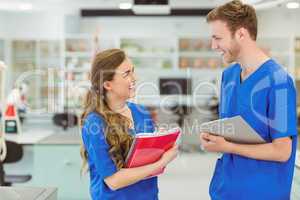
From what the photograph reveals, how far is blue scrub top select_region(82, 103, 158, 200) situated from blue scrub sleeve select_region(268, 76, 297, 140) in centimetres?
55

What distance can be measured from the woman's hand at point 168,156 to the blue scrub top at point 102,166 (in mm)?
124

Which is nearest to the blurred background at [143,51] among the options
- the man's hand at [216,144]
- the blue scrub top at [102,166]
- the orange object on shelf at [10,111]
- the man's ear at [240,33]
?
the orange object on shelf at [10,111]

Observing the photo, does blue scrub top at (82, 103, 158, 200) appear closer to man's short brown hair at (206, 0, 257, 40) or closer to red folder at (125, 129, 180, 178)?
red folder at (125, 129, 180, 178)

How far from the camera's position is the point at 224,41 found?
1.53 meters

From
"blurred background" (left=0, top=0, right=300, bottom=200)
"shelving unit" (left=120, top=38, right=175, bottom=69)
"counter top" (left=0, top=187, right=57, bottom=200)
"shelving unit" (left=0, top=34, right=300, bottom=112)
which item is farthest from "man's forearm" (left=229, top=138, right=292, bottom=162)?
"shelving unit" (left=120, top=38, right=175, bottom=69)

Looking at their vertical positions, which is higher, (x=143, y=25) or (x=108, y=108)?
(x=143, y=25)

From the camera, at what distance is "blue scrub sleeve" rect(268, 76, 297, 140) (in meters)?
1.44

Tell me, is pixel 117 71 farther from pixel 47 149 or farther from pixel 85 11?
pixel 85 11

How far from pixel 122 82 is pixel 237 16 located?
526 millimetres

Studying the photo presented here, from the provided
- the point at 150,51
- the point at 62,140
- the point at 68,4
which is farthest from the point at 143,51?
the point at 62,140

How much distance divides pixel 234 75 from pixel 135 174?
57cm

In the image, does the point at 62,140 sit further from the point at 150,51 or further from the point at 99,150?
the point at 150,51

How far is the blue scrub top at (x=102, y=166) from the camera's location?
148 cm

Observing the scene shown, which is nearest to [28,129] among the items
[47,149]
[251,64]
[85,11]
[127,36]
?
[47,149]
